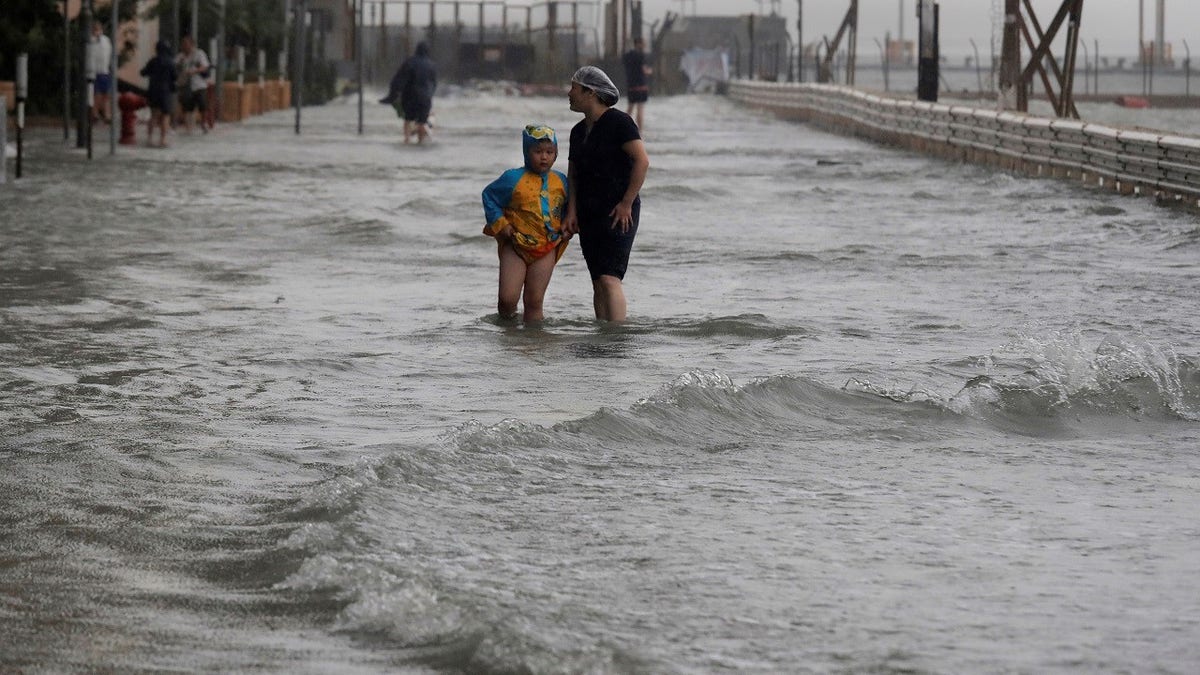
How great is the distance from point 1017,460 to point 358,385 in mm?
2995

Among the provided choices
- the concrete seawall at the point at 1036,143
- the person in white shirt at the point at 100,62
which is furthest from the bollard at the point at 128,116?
the concrete seawall at the point at 1036,143

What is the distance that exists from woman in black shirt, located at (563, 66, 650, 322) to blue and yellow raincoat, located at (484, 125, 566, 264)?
7 cm

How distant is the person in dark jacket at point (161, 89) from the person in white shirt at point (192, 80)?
5.14ft

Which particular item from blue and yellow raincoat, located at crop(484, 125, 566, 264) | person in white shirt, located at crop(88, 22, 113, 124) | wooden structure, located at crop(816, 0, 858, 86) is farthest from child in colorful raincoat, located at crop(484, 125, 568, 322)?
wooden structure, located at crop(816, 0, 858, 86)

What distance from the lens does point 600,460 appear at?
25.2 feet

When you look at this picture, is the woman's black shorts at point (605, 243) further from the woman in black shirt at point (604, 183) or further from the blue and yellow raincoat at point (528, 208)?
the blue and yellow raincoat at point (528, 208)

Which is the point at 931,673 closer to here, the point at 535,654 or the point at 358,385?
the point at 535,654

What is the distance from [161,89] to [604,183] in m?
21.4

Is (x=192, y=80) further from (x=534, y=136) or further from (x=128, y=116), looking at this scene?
(x=534, y=136)

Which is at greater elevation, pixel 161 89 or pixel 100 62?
pixel 100 62

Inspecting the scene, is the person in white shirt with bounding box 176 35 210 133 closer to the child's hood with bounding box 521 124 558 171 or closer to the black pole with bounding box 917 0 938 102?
the black pole with bounding box 917 0 938 102

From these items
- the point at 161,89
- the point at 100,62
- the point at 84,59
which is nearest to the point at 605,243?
the point at 84,59

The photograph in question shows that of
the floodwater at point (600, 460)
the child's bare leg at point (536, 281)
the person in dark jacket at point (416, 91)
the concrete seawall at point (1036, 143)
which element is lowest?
the floodwater at point (600, 460)

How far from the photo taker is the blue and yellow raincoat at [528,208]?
11.5m
